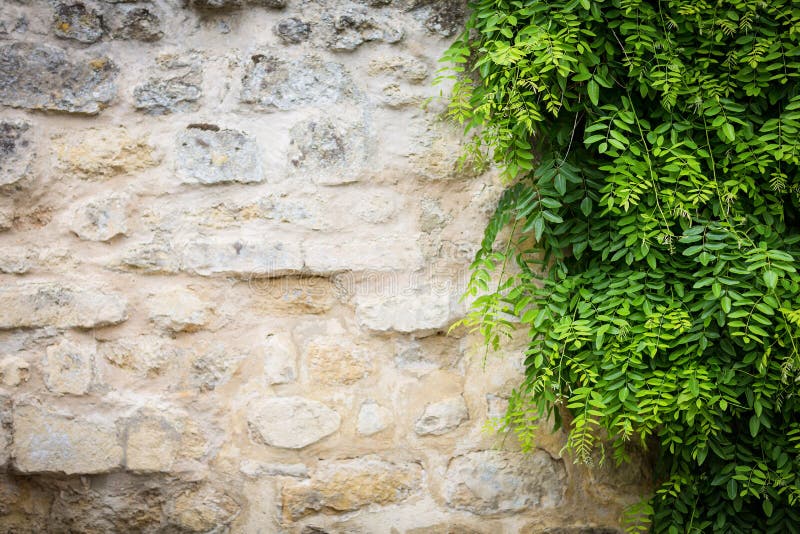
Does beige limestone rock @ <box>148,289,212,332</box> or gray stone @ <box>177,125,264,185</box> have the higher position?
gray stone @ <box>177,125,264,185</box>

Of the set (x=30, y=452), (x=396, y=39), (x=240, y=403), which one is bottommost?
(x=30, y=452)

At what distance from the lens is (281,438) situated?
79.4 inches

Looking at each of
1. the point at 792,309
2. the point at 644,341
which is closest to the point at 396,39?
the point at 644,341

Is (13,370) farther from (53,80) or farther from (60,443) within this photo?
(53,80)

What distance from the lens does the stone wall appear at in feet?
6.51

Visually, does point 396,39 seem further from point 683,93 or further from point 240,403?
point 240,403

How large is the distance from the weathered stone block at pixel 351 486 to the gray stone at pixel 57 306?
2.31ft

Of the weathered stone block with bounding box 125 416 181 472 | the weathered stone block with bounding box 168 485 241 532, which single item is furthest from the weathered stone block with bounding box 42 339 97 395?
the weathered stone block with bounding box 168 485 241 532

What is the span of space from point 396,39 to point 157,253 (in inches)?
36.4

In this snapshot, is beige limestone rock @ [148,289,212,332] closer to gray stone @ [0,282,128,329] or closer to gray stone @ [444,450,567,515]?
gray stone @ [0,282,128,329]

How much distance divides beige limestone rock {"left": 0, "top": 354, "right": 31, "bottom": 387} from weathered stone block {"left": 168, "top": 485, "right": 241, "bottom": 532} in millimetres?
547

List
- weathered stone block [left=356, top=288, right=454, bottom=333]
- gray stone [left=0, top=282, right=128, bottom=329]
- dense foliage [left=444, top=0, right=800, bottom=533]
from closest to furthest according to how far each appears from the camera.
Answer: dense foliage [left=444, top=0, right=800, bottom=533] → gray stone [left=0, top=282, right=128, bottom=329] → weathered stone block [left=356, top=288, right=454, bottom=333]

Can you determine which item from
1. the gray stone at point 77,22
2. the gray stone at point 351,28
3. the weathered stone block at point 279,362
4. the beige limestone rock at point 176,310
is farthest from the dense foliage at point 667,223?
the gray stone at point 77,22

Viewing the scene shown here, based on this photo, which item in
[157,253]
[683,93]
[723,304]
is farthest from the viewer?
[157,253]
